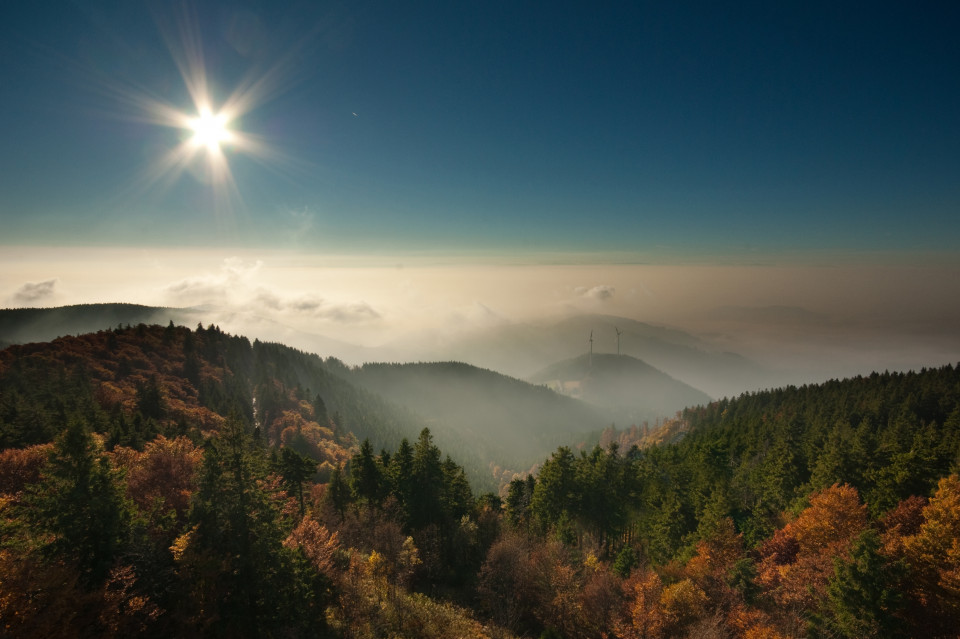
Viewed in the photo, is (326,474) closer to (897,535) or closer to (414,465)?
(414,465)

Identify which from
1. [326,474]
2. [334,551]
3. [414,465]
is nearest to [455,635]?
[334,551]

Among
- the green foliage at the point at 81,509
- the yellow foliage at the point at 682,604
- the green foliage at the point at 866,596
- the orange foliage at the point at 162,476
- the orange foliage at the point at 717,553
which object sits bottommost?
the orange foliage at the point at 717,553

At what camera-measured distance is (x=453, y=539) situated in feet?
154

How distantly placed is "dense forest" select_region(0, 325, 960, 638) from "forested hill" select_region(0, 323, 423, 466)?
1249 mm

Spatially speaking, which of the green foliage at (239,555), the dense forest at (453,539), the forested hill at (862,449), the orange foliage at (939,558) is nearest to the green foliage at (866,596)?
the dense forest at (453,539)

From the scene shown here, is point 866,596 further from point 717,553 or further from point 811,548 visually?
point 717,553

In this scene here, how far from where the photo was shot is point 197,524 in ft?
74.2

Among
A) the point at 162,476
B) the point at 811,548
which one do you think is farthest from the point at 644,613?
the point at 162,476

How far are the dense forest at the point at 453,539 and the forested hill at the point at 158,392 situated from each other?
4.10 feet

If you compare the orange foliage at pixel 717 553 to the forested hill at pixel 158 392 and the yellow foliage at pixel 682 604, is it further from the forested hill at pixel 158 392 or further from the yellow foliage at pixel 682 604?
the forested hill at pixel 158 392

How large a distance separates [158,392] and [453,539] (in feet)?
255

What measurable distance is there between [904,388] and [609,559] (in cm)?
11197

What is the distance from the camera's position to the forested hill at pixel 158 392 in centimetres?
5918

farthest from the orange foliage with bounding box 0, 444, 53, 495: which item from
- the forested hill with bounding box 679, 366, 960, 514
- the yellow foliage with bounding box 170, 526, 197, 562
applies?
the forested hill with bounding box 679, 366, 960, 514
